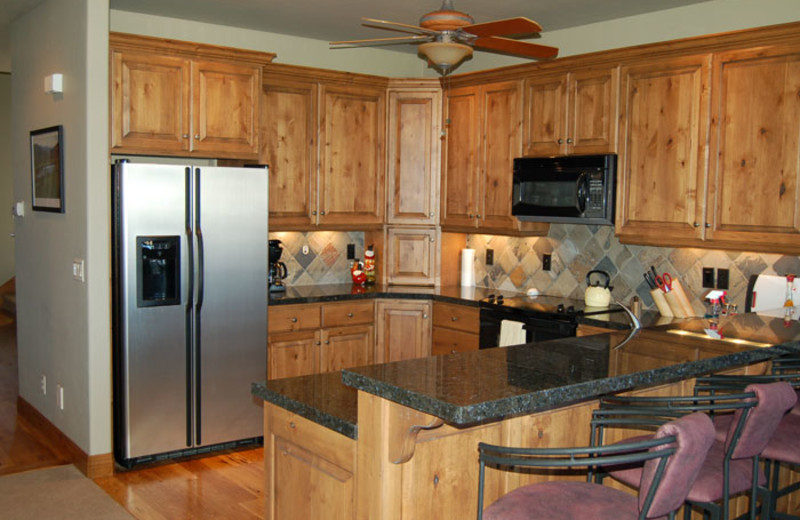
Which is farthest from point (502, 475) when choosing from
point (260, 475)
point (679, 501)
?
point (260, 475)

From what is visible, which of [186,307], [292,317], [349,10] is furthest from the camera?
[292,317]

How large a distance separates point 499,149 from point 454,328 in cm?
122

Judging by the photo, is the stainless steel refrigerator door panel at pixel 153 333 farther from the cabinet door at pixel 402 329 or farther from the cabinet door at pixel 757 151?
the cabinet door at pixel 757 151

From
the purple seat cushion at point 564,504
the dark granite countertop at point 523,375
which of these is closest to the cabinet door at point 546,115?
the dark granite countertop at point 523,375

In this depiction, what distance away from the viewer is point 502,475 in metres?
2.30

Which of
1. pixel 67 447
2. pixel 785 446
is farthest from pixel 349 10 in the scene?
pixel 785 446

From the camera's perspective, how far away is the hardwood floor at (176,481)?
3.82m

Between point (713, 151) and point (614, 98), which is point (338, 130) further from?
point (713, 151)

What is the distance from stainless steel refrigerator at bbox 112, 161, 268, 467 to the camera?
4.23 metres

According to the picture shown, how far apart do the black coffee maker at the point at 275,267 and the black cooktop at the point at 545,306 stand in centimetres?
137

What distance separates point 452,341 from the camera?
5.17m

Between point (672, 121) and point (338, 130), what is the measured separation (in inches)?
89.8

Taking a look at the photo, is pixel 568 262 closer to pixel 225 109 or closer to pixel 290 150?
pixel 290 150

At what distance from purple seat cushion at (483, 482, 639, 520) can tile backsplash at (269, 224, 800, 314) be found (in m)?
2.58
